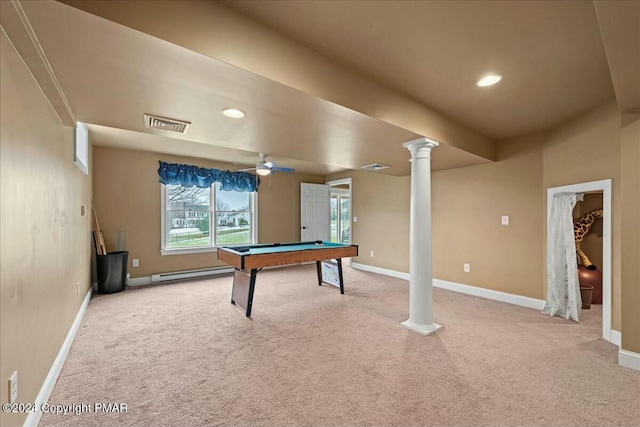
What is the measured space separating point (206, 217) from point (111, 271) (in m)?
1.83

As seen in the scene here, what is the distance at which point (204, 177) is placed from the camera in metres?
5.43

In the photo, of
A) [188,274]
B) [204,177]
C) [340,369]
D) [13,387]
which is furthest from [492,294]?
[204,177]

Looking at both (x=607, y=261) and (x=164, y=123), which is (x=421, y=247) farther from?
(x=164, y=123)

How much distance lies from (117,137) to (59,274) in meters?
2.48

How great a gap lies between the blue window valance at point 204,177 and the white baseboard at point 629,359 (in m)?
5.71

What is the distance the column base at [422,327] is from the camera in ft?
9.48

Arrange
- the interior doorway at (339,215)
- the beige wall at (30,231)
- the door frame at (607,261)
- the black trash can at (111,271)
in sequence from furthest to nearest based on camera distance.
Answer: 1. the interior doorway at (339,215)
2. the black trash can at (111,271)
3. the door frame at (607,261)
4. the beige wall at (30,231)

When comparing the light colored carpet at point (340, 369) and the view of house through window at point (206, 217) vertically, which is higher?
the view of house through window at point (206, 217)

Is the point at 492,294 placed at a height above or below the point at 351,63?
below

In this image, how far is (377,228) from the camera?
598 centimetres

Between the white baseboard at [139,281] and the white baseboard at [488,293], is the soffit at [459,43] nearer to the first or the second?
the white baseboard at [488,293]

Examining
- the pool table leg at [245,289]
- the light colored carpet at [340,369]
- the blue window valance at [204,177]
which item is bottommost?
the light colored carpet at [340,369]

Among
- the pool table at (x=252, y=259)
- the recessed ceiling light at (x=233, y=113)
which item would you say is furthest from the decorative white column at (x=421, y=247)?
the recessed ceiling light at (x=233, y=113)

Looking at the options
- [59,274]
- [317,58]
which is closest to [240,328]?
[59,274]
